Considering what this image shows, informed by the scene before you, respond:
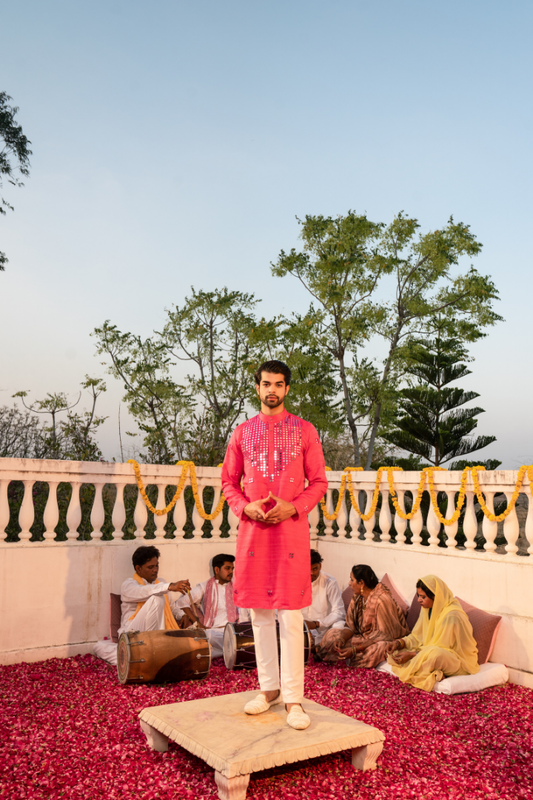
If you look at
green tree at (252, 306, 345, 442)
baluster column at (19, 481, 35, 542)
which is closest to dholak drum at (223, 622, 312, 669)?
baluster column at (19, 481, 35, 542)

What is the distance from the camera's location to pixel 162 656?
15.5 feet

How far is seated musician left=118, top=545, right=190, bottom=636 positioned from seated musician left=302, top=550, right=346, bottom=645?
1247 millimetres

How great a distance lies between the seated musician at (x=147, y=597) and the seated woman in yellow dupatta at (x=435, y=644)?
6.00ft

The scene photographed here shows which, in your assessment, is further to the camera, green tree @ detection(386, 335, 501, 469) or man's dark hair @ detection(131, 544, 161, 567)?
green tree @ detection(386, 335, 501, 469)

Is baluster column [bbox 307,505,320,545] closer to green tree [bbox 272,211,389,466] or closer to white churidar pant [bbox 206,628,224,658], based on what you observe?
white churidar pant [bbox 206,628,224,658]

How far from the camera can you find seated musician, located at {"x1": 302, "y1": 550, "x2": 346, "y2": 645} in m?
5.95

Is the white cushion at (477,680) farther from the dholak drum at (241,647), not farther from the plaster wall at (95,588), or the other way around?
the dholak drum at (241,647)

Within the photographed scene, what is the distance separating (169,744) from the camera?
143 inches

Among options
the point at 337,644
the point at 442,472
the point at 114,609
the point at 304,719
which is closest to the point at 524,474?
the point at 442,472

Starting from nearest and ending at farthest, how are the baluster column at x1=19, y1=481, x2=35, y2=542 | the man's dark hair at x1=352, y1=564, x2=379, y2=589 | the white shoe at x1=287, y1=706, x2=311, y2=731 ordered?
the white shoe at x1=287, y1=706, x2=311, y2=731
the baluster column at x1=19, y1=481, x2=35, y2=542
the man's dark hair at x1=352, y1=564, x2=379, y2=589

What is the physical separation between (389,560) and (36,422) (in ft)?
22.4

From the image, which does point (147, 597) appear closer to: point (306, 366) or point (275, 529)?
point (275, 529)

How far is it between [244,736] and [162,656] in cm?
176

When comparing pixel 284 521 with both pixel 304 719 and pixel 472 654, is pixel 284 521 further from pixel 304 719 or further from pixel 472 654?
pixel 472 654
